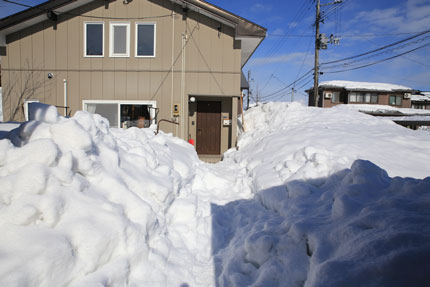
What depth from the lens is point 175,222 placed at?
3.37m

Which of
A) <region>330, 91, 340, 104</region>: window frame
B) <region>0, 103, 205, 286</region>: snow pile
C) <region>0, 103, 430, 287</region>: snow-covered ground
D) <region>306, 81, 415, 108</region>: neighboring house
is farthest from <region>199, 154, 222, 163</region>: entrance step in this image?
<region>330, 91, 340, 104</region>: window frame

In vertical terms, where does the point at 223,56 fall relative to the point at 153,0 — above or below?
below

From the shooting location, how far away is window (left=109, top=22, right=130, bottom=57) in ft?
28.7

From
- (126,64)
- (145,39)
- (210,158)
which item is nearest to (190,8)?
(145,39)

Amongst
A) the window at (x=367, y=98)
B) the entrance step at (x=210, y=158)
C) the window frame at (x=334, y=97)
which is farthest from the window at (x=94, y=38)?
the window at (x=367, y=98)

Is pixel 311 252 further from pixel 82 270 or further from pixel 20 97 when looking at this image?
pixel 20 97

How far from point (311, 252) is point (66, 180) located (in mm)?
2286

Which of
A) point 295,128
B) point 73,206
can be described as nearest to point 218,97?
point 295,128

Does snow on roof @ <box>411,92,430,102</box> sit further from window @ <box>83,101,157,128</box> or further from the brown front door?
window @ <box>83,101,157,128</box>

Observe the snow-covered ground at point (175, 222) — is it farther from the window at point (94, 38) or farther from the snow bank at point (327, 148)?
the window at point (94, 38)

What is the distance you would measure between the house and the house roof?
0.67ft

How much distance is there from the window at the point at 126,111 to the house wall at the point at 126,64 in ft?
0.72

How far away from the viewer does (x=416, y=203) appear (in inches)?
79.7

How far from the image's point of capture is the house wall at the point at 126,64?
28.7 ft
